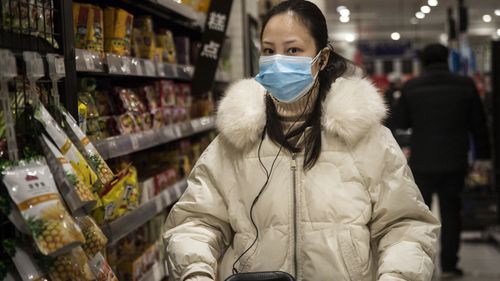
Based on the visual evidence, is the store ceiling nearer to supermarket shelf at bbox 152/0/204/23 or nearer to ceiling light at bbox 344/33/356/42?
ceiling light at bbox 344/33/356/42

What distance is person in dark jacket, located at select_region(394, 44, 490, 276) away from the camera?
520 centimetres

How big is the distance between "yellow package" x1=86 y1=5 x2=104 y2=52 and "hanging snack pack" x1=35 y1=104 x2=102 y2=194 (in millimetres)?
873

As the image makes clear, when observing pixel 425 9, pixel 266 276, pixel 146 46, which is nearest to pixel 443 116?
pixel 146 46

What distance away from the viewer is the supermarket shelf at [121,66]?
8.11 ft

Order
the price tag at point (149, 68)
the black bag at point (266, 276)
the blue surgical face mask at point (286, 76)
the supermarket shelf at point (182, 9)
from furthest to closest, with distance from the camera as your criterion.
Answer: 1. the supermarket shelf at point (182, 9)
2. the price tag at point (149, 68)
3. the blue surgical face mask at point (286, 76)
4. the black bag at point (266, 276)

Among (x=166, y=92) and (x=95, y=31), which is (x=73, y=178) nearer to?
(x=95, y=31)

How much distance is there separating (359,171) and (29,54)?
99 cm

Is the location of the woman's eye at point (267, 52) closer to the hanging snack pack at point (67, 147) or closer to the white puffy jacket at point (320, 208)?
the white puffy jacket at point (320, 208)

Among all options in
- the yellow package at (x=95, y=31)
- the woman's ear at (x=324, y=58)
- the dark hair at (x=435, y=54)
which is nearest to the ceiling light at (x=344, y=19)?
the dark hair at (x=435, y=54)

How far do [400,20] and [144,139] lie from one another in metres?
18.1

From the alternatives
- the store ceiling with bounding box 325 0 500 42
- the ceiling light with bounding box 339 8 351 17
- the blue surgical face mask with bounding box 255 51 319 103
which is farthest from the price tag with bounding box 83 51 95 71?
the ceiling light with bounding box 339 8 351 17

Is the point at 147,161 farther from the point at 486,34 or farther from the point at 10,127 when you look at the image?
the point at 486,34

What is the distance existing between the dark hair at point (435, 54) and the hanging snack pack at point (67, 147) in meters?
3.80

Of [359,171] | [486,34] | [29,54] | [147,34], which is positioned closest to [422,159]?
[147,34]
